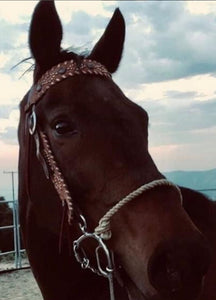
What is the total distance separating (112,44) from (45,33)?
15.2 inches

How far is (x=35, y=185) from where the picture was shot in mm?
2363

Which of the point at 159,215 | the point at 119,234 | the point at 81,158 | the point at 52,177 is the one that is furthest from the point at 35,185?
the point at 159,215

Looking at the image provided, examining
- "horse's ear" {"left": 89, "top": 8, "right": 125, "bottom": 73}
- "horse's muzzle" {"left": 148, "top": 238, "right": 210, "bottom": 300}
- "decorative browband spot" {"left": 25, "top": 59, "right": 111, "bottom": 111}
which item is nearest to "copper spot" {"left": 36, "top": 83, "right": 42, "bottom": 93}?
"decorative browband spot" {"left": 25, "top": 59, "right": 111, "bottom": 111}

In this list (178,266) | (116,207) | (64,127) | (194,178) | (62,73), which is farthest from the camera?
(194,178)

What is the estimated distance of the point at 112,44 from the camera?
261 cm

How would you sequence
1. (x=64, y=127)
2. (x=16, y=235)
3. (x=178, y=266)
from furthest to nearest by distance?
(x=16, y=235), (x=64, y=127), (x=178, y=266)

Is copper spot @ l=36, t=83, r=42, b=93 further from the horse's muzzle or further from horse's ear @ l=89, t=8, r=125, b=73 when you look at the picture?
the horse's muzzle

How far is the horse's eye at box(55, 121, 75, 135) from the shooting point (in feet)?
7.00

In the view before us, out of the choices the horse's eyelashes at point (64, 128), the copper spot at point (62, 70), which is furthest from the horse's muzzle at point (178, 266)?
the copper spot at point (62, 70)

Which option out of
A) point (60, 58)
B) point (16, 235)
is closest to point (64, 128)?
point (60, 58)

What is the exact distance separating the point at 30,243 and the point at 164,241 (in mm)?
922

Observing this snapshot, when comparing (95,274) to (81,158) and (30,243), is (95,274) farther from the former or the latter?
(81,158)

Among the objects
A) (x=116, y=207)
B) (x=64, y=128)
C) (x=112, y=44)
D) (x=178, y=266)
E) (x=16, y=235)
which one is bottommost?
(x=16, y=235)

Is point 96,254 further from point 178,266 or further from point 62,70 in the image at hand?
point 62,70
